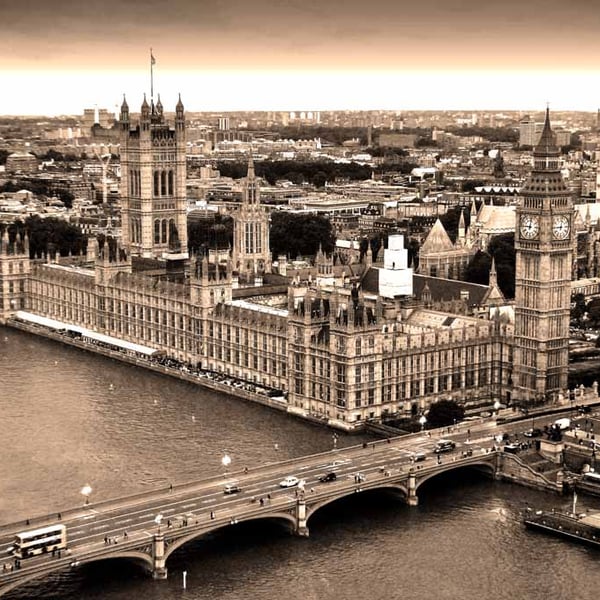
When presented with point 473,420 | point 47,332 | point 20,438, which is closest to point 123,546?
point 20,438

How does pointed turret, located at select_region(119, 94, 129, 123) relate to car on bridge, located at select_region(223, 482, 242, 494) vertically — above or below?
above

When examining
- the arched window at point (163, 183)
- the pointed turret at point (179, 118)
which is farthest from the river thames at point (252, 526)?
the pointed turret at point (179, 118)

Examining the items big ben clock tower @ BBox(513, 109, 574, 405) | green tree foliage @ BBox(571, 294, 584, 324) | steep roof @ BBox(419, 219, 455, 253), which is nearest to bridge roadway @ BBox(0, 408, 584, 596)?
big ben clock tower @ BBox(513, 109, 574, 405)

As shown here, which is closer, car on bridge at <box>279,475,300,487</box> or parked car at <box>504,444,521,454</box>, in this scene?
car on bridge at <box>279,475,300,487</box>

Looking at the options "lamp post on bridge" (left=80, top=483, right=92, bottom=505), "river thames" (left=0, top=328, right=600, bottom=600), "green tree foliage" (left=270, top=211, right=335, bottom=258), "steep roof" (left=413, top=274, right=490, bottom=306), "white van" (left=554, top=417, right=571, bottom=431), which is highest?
"steep roof" (left=413, top=274, right=490, bottom=306)

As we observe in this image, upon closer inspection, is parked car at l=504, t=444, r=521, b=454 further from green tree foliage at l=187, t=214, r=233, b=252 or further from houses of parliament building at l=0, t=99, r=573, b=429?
green tree foliage at l=187, t=214, r=233, b=252

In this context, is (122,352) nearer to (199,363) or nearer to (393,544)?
(199,363)

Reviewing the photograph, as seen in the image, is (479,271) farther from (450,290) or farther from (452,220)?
(452,220)

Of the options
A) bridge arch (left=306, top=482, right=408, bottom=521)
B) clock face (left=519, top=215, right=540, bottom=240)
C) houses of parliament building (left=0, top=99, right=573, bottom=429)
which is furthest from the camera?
clock face (left=519, top=215, right=540, bottom=240)
